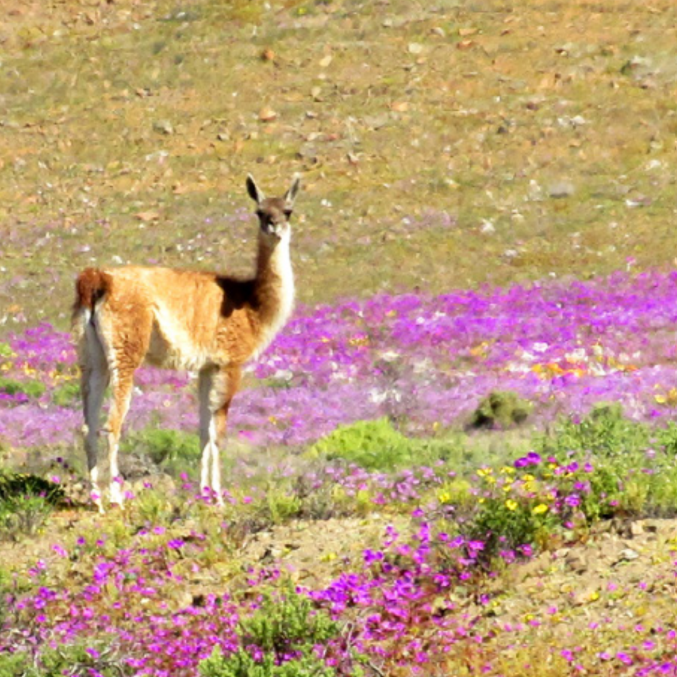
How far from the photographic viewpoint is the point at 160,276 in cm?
1411

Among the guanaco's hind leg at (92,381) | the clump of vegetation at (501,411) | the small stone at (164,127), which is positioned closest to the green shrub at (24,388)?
the clump of vegetation at (501,411)

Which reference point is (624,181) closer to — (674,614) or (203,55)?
(203,55)

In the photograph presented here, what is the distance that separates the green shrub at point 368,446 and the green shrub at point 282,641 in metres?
5.13

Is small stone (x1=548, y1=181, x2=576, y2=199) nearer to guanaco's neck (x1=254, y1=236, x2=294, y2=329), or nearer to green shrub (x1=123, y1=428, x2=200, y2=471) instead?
green shrub (x1=123, y1=428, x2=200, y2=471)

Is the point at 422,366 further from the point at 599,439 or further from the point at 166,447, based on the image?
the point at 599,439

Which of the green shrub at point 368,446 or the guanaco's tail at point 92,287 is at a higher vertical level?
the guanaco's tail at point 92,287

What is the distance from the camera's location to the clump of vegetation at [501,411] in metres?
18.2

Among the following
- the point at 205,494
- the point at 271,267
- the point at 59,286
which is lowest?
the point at 59,286

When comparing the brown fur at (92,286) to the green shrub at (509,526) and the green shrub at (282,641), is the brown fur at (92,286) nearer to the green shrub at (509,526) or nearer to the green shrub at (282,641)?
the green shrub at (509,526)

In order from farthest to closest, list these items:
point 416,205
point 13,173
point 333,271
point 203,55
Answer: point 203,55
point 13,173
point 416,205
point 333,271

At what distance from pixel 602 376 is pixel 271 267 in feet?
23.5

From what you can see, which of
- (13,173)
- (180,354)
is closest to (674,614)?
(180,354)

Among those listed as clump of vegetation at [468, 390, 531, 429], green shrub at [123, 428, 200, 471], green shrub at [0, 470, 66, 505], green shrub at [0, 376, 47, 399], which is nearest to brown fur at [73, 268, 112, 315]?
green shrub at [0, 470, 66, 505]

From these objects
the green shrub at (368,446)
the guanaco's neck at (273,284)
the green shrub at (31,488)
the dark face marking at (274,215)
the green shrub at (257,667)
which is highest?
the dark face marking at (274,215)
